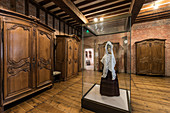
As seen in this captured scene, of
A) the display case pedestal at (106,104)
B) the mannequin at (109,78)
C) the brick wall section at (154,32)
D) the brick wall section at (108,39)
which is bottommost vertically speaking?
the display case pedestal at (106,104)

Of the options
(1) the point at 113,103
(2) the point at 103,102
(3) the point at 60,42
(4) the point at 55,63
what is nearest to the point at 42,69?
(4) the point at 55,63

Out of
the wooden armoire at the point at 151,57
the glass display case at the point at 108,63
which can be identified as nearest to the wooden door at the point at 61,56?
the glass display case at the point at 108,63

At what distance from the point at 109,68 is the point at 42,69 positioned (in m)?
2.17

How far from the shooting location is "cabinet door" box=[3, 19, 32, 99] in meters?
1.57

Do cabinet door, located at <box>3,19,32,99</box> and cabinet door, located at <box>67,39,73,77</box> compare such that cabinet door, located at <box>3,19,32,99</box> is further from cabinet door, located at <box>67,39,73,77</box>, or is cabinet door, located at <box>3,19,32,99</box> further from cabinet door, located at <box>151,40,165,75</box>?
cabinet door, located at <box>151,40,165,75</box>

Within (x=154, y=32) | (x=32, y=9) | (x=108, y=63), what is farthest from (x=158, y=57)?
(x=32, y=9)

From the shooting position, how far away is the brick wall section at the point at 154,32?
13.7ft

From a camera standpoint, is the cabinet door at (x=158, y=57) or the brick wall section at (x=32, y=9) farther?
the cabinet door at (x=158, y=57)

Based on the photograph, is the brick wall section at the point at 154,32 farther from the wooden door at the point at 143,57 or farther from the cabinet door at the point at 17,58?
the cabinet door at the point at 17,58

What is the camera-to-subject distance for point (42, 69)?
2338mm

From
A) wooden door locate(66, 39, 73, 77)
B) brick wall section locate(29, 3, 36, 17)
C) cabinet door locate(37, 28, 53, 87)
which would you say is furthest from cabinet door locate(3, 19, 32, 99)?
wooden door locate(66, 39, 73, 77)

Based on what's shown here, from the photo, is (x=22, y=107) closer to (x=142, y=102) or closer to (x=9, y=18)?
(x=9, y=18)

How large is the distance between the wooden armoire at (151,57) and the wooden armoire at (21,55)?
5.24 meters

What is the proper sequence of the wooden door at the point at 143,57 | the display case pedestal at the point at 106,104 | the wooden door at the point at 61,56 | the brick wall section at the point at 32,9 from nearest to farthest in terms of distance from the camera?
the display case pedestal at the point at 106,104
the brick wall section at the point at 32,9
the wooden door at the point at 61,56
the wooden door at the point at 143,57
